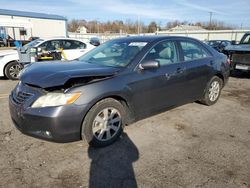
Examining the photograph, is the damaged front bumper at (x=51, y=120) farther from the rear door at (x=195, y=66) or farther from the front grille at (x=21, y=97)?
the rear door at (x=195, y=66)

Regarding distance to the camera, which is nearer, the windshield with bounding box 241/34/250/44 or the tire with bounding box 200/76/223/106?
the tire with bounding box 200/76/223/106

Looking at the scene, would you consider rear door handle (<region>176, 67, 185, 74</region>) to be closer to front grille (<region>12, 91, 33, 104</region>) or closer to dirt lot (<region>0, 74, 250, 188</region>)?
dirt lot (<region>0, 74, 250, 188</region>)

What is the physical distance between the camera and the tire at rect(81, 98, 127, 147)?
10.5 ft

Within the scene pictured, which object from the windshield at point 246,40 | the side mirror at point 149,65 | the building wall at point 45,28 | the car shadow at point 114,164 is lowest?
the car shadow at point 114,164

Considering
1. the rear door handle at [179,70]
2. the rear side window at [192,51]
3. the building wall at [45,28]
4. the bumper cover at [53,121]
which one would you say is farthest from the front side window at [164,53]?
the building wall at [45,28]

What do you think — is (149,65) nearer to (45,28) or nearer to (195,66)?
(195,66)

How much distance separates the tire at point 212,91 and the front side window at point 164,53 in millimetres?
1365

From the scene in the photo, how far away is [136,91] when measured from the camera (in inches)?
144

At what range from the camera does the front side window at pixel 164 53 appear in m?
3.97

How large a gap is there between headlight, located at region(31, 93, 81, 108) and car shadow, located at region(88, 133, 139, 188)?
847 millimetres

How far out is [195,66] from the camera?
4.62m

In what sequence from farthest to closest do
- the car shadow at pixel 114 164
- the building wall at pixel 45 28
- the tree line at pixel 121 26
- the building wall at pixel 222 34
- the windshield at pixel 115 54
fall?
the tree line at pixel 121 26
the building wall at pixel 45 28
the building wall at pixel 222 34
the windshield at pixel 115 54
the car shadow at pixel 114 164

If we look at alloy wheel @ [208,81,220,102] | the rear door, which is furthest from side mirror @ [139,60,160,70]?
alloy wheel @ [208,81,220,102]

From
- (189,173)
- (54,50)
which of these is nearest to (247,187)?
(189,173)
